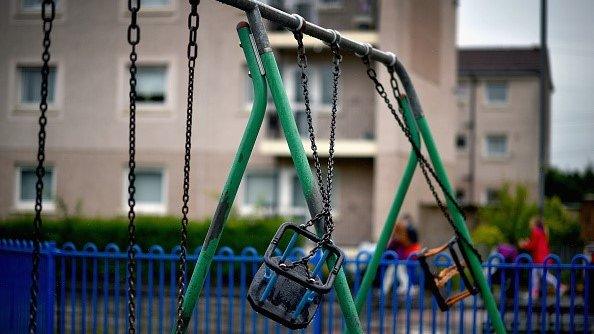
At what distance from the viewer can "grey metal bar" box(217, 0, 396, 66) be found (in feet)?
15.1

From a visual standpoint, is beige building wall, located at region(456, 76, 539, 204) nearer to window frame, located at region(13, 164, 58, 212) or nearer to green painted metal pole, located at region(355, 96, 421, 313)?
window frame, located at region(13, 164, 58, 212)

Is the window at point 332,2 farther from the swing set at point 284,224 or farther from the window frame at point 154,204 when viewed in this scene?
the swing set at point 284,224

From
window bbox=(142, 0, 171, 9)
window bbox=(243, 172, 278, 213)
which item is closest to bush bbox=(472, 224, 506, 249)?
window bbox=(243, 172, 278, 213)

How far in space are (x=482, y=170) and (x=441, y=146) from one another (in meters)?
21.7

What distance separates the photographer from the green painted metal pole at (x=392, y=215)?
6.39 meters

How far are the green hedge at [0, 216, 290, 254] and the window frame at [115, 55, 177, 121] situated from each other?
5.12 metres

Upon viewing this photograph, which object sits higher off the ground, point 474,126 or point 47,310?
point 474,126

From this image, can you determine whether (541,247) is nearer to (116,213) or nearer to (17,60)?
(116,213)

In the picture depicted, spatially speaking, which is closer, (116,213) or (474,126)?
(116,213)

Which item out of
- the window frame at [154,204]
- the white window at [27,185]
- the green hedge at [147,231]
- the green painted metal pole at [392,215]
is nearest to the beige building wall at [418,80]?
the green hedge at [147,231]

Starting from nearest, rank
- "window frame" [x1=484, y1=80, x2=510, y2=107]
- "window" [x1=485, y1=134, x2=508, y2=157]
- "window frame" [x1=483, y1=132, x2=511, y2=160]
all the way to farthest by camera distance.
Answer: "window frame" [x1=484, y1=80, x2=510, y2=107] → "window frame" [x1=483, y1=132, x2=511, y2=160] → "window" [x1=485, y1=134, x2=508, y2=157]

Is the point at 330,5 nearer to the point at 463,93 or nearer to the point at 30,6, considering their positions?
the point at 30,6

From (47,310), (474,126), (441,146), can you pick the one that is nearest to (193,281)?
(47,310)

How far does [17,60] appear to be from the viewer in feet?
85.9
